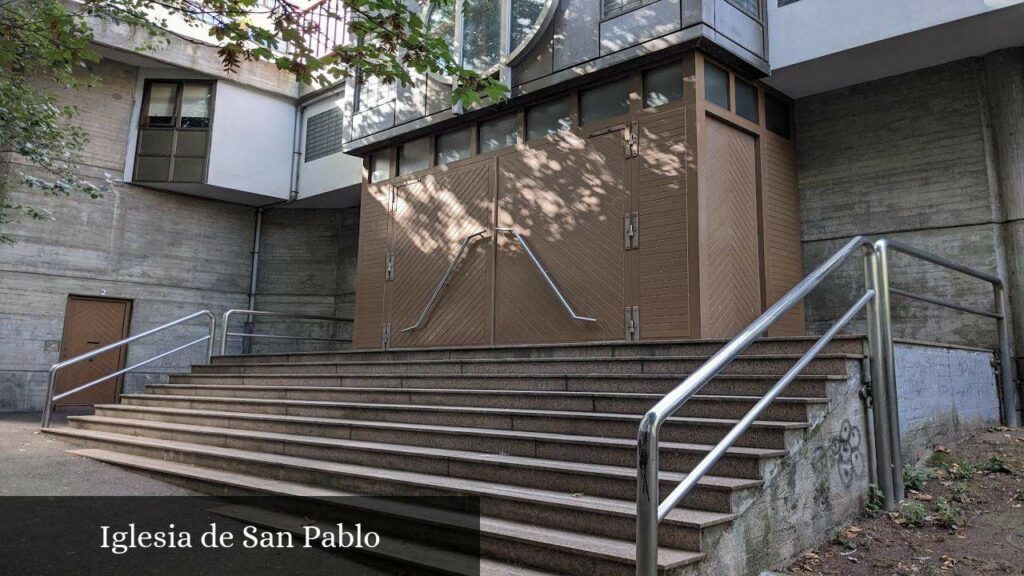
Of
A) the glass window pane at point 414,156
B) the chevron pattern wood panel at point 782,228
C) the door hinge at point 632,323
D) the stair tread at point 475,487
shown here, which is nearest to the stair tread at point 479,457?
the stair tread at point 475,487

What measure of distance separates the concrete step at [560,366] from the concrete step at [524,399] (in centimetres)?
47

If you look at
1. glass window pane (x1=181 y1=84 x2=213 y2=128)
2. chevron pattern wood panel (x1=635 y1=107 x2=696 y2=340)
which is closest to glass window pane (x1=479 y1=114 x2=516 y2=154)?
chevron pattern wood panel (x1=635 y1=107 x2=696 y2=340)

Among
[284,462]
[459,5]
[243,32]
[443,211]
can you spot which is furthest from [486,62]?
[284,462]

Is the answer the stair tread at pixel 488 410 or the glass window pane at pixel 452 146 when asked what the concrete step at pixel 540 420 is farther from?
the glass window pane at pixel 452 146

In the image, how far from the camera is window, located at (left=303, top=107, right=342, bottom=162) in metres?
13.4

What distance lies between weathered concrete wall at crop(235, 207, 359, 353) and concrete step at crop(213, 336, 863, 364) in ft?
15.3

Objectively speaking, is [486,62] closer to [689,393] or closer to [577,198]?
[577,198]

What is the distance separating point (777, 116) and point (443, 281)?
185 inches

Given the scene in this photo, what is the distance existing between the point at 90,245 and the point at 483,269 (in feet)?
26.5

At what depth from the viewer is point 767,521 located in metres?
3.62

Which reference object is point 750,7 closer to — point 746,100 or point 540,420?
point 746,100

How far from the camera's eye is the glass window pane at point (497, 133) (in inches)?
368

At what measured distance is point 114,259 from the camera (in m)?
13.0

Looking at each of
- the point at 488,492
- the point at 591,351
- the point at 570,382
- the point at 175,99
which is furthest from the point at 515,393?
the point at 175,99
